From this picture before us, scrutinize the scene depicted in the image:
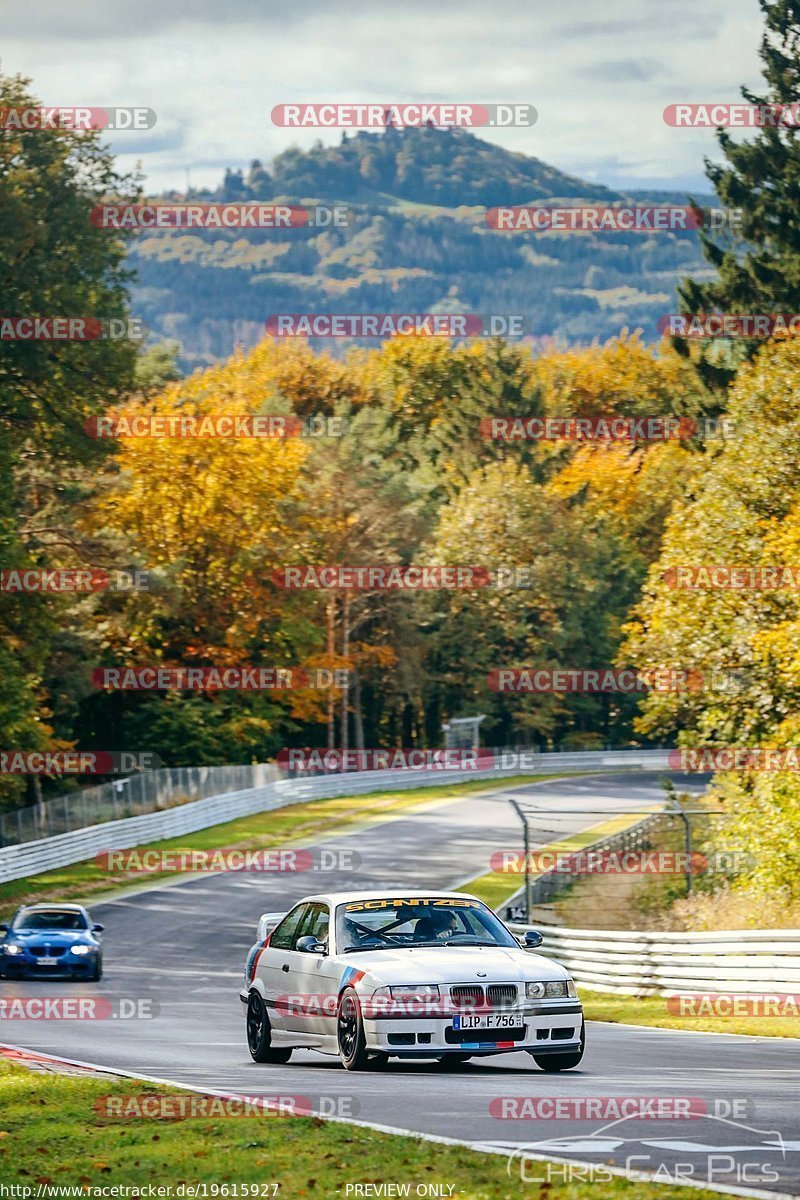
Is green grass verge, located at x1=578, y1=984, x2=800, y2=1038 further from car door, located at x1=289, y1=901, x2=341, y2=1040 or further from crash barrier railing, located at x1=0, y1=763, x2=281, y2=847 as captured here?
crash barrier railing, located at x1=0, y1=763, x2=281, y2=847

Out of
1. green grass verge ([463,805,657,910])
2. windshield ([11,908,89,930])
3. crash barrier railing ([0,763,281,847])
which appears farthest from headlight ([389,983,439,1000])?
crash barrier railing ([0,763,281,847])

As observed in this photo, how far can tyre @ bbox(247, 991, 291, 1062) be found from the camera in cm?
1477

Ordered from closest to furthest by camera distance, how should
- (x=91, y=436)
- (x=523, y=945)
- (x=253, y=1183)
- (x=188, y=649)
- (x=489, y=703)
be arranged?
1. (x=253, y=1183)
2. (x=523, y=945)
3. (x=91, y=436)
4. (x=188, y=649)
5. (x=489, y=703)

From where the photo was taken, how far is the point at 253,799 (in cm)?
5791

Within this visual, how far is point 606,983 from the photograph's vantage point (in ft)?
81.0

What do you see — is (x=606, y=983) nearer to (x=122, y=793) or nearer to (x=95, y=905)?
(x=95, y=905)

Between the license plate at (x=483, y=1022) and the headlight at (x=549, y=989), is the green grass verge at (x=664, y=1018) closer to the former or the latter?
the headlight at (x=549, y=989)

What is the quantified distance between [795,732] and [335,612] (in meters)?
40.6

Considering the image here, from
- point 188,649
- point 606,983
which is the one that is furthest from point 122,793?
point 606,983

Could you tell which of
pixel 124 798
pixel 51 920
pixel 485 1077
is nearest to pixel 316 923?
pixel 485 1077

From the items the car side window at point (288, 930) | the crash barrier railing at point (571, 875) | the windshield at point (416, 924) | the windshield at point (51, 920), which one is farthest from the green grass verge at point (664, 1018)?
the windshield at point (51, 920)

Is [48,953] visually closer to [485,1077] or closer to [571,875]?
[571,875]

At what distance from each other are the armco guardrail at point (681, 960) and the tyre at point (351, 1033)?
8102 millimetres

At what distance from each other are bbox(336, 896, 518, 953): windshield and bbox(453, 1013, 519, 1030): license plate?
3.67 feet
